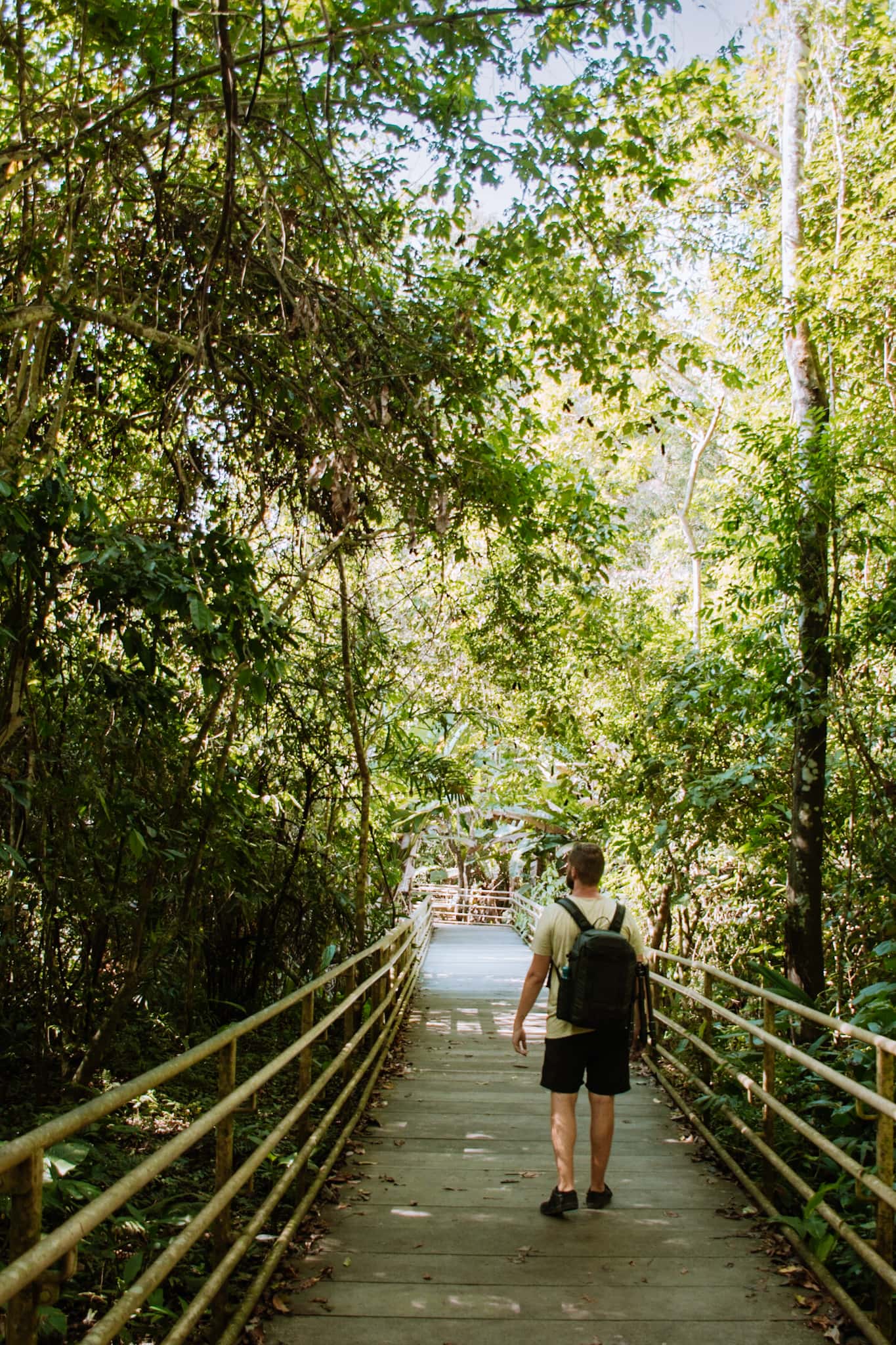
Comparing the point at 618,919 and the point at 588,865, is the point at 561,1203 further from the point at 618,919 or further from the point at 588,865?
the point at 588,865

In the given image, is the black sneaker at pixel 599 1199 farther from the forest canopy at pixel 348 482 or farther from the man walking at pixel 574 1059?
the forest canopy at pixel 348 482

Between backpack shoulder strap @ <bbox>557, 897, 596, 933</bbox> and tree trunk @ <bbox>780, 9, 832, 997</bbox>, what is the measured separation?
297 centimetres

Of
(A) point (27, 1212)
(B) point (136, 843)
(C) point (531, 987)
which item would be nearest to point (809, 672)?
(C) point (531, 987)

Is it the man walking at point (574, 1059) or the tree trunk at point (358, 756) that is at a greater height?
the tree trunk at point (358, 756)

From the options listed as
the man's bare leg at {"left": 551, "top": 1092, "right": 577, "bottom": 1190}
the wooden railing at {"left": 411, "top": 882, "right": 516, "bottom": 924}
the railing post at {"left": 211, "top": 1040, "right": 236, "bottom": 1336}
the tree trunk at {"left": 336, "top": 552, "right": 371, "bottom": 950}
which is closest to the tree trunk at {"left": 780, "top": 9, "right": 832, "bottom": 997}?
the man's bare leg at {"left": 551, "top": 1092, "right": 577, "bottom": 1190}

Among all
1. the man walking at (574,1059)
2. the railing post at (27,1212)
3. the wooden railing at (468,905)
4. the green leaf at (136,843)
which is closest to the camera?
the railing post at (27,1212)

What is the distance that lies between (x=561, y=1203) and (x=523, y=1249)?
1.41 feet

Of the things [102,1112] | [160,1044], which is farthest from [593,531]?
[102,1112]

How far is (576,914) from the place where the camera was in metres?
4.50

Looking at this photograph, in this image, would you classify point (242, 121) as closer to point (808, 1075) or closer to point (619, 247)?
point (619, 247)

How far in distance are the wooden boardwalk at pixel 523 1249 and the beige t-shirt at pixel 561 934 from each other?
30.3 inches

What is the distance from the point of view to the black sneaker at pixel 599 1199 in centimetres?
445

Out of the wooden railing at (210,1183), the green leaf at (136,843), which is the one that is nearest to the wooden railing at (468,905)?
the wooden railing at (210,1183)

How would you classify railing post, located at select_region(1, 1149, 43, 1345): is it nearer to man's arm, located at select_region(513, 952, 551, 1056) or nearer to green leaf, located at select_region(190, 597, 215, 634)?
green leaf, located at select_region(190, 597, 215, 634)
